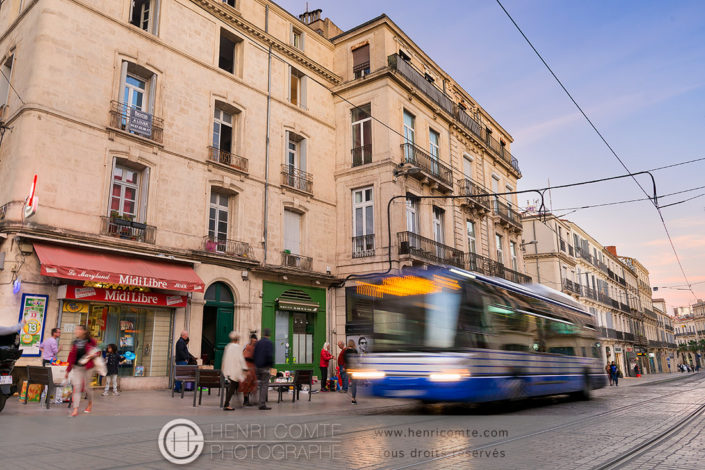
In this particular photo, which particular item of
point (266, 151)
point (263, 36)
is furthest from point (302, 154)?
point (263, 36)

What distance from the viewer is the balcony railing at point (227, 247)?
62.5ft

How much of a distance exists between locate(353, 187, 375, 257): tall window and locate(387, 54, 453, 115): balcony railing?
596cm

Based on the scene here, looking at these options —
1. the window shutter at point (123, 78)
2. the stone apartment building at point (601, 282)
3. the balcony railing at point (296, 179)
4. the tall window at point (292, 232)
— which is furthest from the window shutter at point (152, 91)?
the stone apartment building at point (601, 282)

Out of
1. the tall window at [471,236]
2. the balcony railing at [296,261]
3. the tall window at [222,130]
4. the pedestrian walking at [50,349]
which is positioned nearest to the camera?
the pedestrian walking at [50,349]

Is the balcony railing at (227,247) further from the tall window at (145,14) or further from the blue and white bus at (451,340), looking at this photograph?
the blue and white bus at (451,340)

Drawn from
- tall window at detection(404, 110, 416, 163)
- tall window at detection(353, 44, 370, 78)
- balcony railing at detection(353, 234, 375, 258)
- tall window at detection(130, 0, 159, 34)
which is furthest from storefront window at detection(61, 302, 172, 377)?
tall window at detection(353, 44, 370, 78)

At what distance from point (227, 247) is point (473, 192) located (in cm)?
1648

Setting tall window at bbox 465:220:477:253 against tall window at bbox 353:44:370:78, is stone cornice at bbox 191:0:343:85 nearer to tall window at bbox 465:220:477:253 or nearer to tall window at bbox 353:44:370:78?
tall window at bbox 353:44:370:78

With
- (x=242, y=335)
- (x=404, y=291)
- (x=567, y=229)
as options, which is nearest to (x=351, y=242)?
(x=242, y=335)

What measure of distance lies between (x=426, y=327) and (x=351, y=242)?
13.5 metres

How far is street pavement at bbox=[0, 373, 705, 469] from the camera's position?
19.6 ft

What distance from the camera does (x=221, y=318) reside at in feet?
63.2

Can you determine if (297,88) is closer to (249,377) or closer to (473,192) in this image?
(473,192)

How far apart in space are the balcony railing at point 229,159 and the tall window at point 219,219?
119 centimetres
